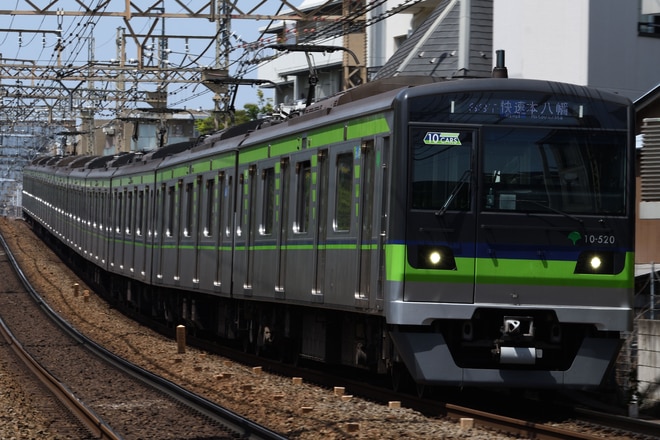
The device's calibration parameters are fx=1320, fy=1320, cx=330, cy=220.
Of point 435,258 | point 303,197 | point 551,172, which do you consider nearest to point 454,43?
point 303,197

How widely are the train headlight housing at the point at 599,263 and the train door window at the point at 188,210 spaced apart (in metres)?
10.4

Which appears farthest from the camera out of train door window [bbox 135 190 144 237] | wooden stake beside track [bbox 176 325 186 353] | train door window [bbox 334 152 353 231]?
train door window [bbox 135 190 144 237]

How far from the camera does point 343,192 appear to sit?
1221 centimetres

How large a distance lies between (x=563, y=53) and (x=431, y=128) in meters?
12.4

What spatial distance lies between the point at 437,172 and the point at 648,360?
2819 millimetres

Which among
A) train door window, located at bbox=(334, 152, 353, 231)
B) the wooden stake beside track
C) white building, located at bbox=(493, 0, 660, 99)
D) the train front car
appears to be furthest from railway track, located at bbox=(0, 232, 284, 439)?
white building, located at bbox=(493, 0, 660, 99)

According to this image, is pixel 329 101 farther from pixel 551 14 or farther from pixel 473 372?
pixel 551 14

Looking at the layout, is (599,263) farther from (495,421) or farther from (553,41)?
(553,41)

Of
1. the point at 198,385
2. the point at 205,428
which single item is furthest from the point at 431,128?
the point at 198,385

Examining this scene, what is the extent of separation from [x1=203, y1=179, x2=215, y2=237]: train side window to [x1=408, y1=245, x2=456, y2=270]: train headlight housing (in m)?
8.38

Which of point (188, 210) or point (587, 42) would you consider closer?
point (188, 210)

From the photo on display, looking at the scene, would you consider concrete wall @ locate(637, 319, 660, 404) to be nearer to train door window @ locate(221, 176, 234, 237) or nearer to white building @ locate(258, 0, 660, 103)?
train door window @ locate(221, 176, 234, 237)

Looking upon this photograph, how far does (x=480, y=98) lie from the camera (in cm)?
1066

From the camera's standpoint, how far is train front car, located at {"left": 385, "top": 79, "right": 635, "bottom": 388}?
34.1 feet
